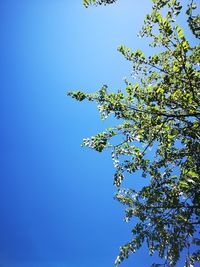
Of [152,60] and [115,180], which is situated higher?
[152,60]

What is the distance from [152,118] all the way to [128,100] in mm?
1045

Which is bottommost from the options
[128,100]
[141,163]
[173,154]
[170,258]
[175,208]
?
[170,258]

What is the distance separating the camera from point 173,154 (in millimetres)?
10195

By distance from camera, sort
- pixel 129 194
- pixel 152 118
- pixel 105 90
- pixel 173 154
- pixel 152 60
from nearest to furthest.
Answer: pixel 152 118 → pixel 105 90 → pixel 152 60 → pixel 173 154 → pixel 129 194

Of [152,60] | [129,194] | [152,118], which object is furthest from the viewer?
[129,194]

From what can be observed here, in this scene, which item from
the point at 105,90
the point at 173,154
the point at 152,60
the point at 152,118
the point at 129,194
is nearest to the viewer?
the point at 152,118

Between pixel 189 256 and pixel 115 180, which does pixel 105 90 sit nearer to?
pixel 115 180

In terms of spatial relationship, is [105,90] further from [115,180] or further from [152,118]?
[115,180]

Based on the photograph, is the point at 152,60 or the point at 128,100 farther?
the point at 152,60

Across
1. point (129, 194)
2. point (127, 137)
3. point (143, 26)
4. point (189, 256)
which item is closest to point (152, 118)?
point (127, 137)

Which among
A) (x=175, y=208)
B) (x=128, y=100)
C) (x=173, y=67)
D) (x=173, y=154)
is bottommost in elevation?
(x=175, y=208)

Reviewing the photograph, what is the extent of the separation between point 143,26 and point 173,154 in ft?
16.3

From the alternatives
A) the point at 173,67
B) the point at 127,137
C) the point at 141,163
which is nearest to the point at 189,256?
the point at 141,163

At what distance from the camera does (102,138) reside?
8.49 meters
